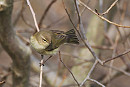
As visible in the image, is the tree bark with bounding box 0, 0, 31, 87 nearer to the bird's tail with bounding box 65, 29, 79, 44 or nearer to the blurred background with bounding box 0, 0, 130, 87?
the blurred background with bounding box 0, 0, 130, 87

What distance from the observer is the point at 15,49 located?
8.79ft

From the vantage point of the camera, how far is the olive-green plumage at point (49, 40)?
2533 mm

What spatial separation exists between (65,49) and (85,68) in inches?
56.5

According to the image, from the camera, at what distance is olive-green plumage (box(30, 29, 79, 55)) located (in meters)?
2.53

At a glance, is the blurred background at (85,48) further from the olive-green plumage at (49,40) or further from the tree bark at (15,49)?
the olive-green plumage at (49,40)

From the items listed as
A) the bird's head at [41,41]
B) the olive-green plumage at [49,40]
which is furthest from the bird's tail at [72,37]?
the bird's head at [41,41]

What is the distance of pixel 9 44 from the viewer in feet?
8.58

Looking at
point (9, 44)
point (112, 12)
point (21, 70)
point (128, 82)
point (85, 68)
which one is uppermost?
point (9, 44)

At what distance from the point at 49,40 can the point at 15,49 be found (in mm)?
439

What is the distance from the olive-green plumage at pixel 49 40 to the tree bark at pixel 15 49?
22 cm

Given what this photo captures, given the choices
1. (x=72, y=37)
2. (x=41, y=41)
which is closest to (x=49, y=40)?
(x=41, y=41)

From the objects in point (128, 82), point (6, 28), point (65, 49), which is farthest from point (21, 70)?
point (128, 82)

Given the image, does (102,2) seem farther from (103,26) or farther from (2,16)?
(2,16)

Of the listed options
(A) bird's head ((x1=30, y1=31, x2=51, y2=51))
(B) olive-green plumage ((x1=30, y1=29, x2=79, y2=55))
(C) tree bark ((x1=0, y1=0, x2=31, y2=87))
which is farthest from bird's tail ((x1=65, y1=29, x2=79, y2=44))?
(C) tree bark ((x1=0, y1=0, x2=31, y2=87))
